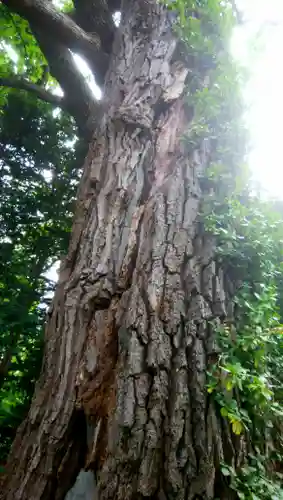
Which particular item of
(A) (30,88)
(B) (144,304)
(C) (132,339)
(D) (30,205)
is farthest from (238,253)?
(A) (30,88)

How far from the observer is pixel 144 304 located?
200cm

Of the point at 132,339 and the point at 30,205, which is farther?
the point at 30,205

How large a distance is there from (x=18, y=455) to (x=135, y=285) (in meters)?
1.01

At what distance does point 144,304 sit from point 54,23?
127 inches

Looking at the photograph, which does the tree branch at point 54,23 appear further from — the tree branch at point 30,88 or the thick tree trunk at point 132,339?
the thick tree trunk at point 132,339

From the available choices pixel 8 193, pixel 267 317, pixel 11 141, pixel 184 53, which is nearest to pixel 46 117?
pixel 11 141

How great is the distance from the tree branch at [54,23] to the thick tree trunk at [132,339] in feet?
5.24

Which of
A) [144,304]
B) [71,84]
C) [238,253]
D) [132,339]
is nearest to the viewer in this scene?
[132,339]

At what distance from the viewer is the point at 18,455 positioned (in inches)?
75.2

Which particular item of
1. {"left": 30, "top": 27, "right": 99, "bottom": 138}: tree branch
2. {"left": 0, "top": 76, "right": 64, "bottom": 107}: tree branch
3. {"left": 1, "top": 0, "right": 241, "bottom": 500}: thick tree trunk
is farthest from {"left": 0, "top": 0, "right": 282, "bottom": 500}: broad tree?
{"left": 0, "top": 76, "right": 64, "bottom": 107}: tree branch

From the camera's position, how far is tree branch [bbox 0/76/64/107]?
4438mm

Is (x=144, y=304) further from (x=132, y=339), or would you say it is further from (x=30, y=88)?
(x=30, y=88)

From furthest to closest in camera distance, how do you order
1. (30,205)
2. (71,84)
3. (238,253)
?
(30,205) → (71,84) → (238,253)

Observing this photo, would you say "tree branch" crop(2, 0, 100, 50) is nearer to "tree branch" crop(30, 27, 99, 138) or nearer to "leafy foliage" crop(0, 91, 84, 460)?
"tree branch" crop(30, 27, 99, 138)
